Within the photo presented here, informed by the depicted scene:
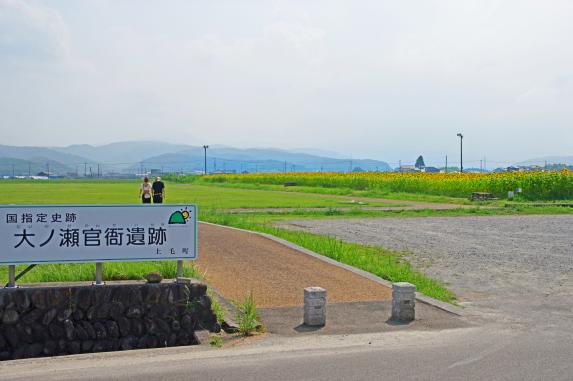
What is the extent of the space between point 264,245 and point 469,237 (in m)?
7.43

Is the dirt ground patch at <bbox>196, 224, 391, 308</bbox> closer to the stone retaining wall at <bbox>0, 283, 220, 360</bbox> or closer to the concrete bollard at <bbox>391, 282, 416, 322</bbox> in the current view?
the concrete bollard at <bbox>391, 282, 416, 322</bbox>

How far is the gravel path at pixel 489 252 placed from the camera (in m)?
11.0

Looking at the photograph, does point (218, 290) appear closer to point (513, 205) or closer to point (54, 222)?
point (54, 222)

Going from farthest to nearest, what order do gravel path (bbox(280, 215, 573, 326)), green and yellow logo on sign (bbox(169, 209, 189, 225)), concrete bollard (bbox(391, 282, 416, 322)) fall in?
gravel path (bbox(280, 215, 573, 326))
green and yellow logo on sign (bbox(169, 209, 189, 225))
concrete bollard (bbox(391, 282, 416, 322))

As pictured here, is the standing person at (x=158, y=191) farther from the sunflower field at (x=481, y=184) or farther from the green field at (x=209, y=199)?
the sunflower field at (x=481, y=184)

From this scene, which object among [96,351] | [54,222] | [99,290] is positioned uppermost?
[54,222]

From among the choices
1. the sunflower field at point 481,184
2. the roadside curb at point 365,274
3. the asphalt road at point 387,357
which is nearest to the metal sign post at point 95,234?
→ the asphalt road at point 387,357

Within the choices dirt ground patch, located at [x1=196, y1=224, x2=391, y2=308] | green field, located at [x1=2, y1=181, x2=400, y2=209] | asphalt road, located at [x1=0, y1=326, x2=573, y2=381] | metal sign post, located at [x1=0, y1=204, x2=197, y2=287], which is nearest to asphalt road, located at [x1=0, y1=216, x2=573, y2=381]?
asphalt road, located at [x1=0, y1=326, x2=573, y2=381]

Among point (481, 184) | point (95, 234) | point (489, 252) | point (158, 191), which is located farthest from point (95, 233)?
point (481, 184)

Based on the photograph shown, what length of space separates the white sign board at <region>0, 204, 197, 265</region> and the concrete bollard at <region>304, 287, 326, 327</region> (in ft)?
5.99

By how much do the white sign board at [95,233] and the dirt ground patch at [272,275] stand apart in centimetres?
163

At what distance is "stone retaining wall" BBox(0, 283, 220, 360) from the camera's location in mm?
8461

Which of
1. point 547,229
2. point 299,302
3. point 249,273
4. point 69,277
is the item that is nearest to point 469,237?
point 547,229

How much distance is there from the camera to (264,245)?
51.0 feet
